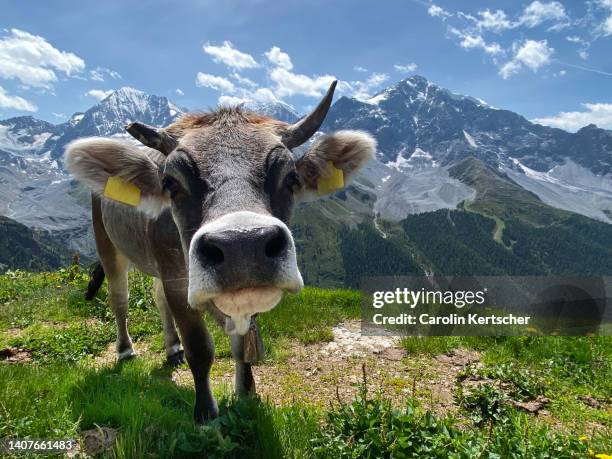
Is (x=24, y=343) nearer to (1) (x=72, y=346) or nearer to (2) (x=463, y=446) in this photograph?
(1) (x=72, y=346)

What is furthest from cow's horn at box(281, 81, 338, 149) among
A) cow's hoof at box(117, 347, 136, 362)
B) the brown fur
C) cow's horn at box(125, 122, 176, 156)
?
cow's hoof at box(117, 347, 136, 362)

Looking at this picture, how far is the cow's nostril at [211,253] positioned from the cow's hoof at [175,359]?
4949 millimetres

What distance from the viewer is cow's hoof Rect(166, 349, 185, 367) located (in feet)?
25.0

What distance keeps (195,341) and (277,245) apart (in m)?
2.63

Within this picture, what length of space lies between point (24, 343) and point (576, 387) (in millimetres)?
9451

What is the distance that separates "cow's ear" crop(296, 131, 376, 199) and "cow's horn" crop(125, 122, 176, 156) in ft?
5.08

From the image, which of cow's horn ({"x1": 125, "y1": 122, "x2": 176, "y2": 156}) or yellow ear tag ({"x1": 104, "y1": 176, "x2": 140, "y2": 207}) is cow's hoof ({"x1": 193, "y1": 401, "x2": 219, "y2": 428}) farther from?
cow's horn ({"x1": 125, "y1": 122, "x2": 176, "y2": 156})

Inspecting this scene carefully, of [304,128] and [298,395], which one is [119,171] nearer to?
[304,128]

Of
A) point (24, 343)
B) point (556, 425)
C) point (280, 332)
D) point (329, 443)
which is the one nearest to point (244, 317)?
point (329, 443)

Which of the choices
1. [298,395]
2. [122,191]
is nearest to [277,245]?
[122,191]

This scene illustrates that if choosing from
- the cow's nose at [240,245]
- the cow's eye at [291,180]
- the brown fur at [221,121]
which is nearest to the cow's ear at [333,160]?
the brown fur at [221,121]

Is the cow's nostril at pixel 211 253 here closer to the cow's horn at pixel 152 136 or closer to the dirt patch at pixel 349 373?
the cow's horn at pixel 152 136

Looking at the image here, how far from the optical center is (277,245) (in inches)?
131

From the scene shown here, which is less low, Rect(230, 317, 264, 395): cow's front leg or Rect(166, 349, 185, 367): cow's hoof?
Rect(230, 317, 264, 395): cow's front leg
